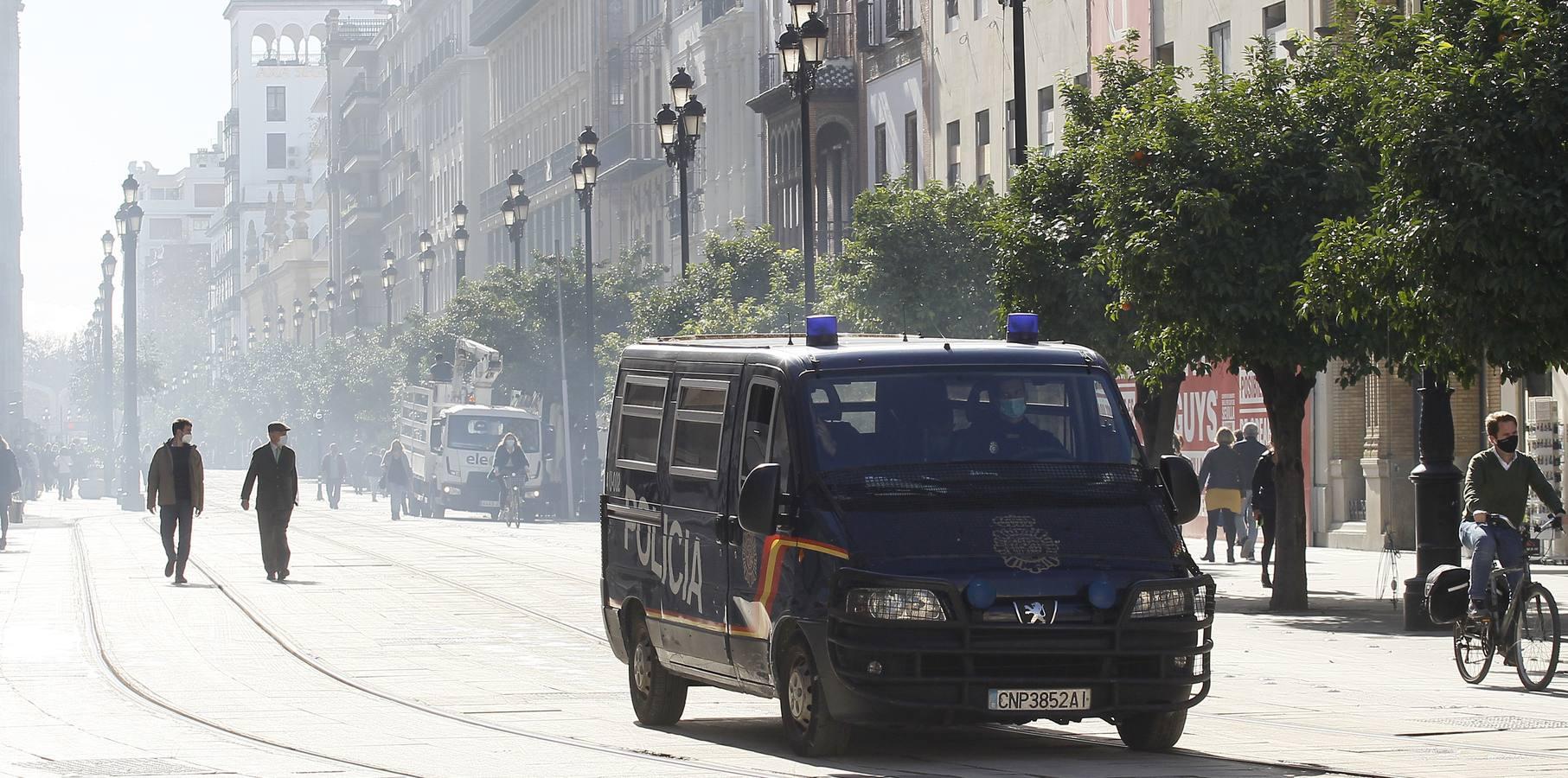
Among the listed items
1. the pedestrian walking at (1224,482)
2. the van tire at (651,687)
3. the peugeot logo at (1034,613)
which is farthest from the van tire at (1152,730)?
the pedestrian walking at (1224,482)

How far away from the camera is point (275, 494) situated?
29.1 meters

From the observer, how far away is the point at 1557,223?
55.9 feet

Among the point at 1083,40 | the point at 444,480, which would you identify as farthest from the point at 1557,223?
the point at 444,480

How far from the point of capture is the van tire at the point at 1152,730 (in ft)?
41.8

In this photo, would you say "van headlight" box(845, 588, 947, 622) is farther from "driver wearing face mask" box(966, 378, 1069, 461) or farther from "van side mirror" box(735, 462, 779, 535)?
"driver wearing face mask" box(966, 378, 1069, 461)

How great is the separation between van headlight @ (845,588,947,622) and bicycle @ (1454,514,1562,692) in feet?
17.0

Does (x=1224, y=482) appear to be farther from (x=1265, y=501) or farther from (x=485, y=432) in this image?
(x=485, y=432)

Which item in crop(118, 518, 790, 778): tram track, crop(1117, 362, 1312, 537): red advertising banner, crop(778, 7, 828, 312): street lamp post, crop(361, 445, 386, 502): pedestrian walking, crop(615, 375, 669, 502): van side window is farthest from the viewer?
crop(361, 445, 386, 502): pedestrian walking

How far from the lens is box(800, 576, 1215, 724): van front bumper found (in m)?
12.0

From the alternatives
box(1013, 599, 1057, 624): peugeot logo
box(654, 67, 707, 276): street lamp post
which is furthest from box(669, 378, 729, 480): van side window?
box(654, 67, 707, 276): street lamp post

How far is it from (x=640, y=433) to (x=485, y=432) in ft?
163

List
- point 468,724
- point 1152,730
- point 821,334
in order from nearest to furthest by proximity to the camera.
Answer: point 1152,730
point 821,334
point 468,724

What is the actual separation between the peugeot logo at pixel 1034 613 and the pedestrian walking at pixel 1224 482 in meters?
21.3

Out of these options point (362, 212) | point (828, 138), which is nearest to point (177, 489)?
point (828, 138)
